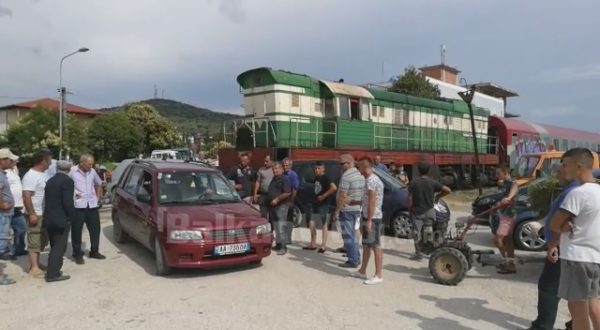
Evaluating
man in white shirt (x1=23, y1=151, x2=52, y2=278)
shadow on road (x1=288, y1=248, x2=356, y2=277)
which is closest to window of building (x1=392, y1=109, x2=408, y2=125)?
shadow on road (x1=288, y1=248, x2=356, y2=277)

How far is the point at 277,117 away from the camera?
15078mm

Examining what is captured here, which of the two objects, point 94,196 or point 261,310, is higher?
point 94,196

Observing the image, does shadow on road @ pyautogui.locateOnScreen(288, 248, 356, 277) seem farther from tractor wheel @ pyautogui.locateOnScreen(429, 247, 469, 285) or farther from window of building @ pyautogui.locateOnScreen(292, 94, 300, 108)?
window of building @ pyautogui.locateOnScreen(292, 94, 300, 108)

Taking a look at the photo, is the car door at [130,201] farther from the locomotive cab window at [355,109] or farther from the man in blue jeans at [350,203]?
the locomotive cab window at [355,109]

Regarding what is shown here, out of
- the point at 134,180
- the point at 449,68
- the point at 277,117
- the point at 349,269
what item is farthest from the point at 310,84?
the point at 449,68

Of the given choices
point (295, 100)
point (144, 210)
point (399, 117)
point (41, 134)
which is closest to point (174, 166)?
point (144, 210)

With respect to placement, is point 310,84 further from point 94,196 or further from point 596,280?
point 596,280

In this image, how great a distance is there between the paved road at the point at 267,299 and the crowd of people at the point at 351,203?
478 mm

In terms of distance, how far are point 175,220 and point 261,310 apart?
2088 mm

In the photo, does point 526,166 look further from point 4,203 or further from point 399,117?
point 4,203

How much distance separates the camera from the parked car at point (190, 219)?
644cm

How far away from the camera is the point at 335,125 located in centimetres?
1578

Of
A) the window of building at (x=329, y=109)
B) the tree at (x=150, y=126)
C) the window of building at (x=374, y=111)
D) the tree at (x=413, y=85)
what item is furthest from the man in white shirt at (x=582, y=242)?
the tree at (x=150, y=126)

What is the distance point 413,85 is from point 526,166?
2024 centimetres
